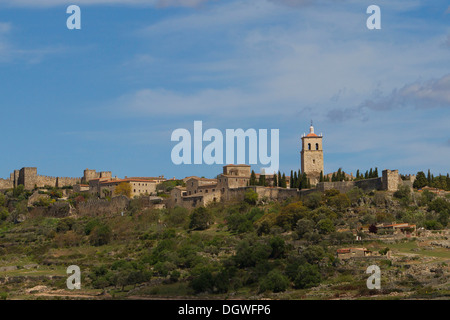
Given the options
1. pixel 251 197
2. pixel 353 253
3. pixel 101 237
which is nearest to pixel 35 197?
pixel 101 237

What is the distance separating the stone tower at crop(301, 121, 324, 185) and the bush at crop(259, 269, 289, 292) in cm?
3040

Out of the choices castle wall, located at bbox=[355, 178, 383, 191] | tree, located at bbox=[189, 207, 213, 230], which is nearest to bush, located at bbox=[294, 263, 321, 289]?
castle wall, located at bbox=[355, 178, 383, 191]

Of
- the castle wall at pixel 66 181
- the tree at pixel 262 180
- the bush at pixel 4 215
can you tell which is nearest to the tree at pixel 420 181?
the tree at pixel 262 180

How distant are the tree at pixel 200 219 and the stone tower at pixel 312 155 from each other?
1359 cm

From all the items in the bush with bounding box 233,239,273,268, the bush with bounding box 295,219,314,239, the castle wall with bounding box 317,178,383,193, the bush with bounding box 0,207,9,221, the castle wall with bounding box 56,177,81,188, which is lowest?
the bush with bounding box 233,239,273,268

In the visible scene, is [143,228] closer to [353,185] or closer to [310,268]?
[353,185]

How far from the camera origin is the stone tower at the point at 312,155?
294ft

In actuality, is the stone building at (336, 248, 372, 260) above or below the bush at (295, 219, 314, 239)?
below

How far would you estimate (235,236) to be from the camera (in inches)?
2896

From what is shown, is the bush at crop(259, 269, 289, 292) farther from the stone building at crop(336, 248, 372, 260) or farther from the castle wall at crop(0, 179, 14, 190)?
the castle wall at crop(0, 179, 14, 190)

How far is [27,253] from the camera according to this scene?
80312mm

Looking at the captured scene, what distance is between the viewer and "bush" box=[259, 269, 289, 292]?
5816 centimetres

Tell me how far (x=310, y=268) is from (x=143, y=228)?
26219mm
